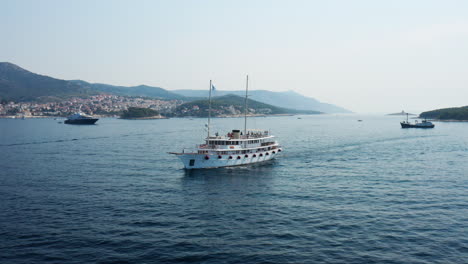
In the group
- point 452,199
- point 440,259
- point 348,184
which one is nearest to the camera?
point 440,259

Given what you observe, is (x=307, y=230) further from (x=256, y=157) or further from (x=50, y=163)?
(x=50, y=163)

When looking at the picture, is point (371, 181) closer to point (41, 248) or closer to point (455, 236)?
point (455, 236)

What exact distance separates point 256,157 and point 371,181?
23.6 m

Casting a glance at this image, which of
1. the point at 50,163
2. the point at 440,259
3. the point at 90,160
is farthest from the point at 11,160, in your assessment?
the point at 440,259

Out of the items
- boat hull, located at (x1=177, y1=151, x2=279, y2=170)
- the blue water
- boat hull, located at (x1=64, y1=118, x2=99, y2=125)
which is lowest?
the blue water

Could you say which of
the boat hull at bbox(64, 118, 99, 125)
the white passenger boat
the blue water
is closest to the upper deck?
the white passenger boat

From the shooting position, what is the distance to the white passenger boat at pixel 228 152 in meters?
53.5

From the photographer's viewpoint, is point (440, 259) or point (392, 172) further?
point (392, 172)

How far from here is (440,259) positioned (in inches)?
852

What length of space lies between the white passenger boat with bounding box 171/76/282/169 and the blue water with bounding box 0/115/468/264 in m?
2.12

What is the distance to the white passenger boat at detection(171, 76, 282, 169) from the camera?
53.5 meters

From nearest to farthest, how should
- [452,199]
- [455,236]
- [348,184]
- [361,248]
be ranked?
1. [361,248]
2. [455,236]
3. [452,199]
4. [348,184]

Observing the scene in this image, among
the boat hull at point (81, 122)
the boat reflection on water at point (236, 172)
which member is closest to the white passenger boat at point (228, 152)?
the boat reflection on water at point (236, 172)

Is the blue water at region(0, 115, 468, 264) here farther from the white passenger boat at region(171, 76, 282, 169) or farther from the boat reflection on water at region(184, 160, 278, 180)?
the white passenger boat at region(171, 76, 282, 169)
